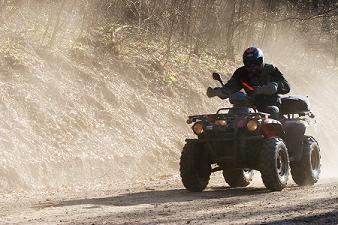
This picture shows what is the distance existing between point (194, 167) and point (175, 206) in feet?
5.34

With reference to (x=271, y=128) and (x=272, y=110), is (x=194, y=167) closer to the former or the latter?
(x=271, y=128)

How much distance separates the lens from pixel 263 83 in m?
10.8

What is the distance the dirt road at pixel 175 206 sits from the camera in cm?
743

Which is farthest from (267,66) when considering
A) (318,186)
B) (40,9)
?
(40,9)

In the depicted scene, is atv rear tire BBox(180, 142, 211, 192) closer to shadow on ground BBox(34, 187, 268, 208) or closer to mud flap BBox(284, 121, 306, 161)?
shadow on ground BBox(34, 187, 268, 208)

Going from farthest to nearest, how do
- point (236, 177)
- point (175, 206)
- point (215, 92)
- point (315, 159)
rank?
point (315, 159) → point (236, 177) → point (215, 92) → point (175, 206)

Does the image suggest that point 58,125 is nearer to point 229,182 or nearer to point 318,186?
point 229,182

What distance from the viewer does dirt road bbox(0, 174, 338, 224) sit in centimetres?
743

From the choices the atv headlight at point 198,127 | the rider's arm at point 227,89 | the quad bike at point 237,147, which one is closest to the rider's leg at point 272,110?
the quad bike at point 237,147

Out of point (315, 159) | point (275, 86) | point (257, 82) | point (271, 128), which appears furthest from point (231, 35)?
point (271, 128)

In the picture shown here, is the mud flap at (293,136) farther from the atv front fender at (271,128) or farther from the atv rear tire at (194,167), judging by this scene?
the atv rear tire at (194,167)

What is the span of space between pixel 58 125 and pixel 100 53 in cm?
429

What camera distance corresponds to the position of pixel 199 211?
8.13 m

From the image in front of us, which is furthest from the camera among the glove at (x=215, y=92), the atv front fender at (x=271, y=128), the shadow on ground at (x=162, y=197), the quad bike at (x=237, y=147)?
the glove at (x=215, y=92)
